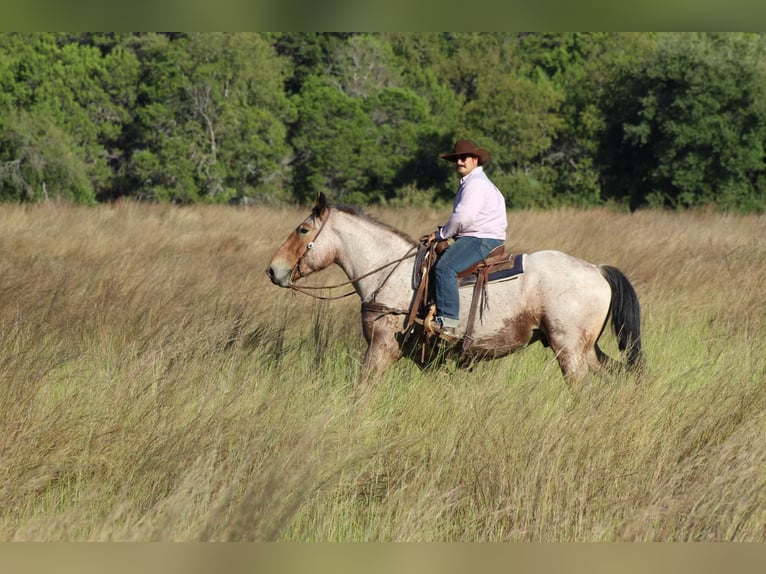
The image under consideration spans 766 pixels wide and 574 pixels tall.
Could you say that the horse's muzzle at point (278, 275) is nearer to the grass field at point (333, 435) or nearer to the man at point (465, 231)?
the grass field at point (333, 435)

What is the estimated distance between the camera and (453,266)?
20.9 ft

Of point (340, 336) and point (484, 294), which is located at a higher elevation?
point (484, 294)

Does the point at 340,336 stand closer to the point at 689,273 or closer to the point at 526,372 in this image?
the point at 526,372

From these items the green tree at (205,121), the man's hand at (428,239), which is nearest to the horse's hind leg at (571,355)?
the man's hand at (428,239)

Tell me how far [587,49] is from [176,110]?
23364 millimetres

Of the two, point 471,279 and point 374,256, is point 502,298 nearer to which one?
point 471,279

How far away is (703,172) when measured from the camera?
31969 mm

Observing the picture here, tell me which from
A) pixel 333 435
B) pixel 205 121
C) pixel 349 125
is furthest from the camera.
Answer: pixel 349 125

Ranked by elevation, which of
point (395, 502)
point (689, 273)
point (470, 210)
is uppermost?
point (470, 210)

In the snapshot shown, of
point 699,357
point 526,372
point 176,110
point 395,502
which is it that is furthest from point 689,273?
point 176,110

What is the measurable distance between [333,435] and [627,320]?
95.1 inches

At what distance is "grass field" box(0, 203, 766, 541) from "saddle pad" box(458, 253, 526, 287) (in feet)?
2.16

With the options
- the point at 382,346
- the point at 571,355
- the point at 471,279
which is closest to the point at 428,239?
the point at 471,279

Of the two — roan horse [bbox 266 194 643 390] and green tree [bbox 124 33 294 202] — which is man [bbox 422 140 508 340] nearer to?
roan horse [bbox 266 194 643 390]
